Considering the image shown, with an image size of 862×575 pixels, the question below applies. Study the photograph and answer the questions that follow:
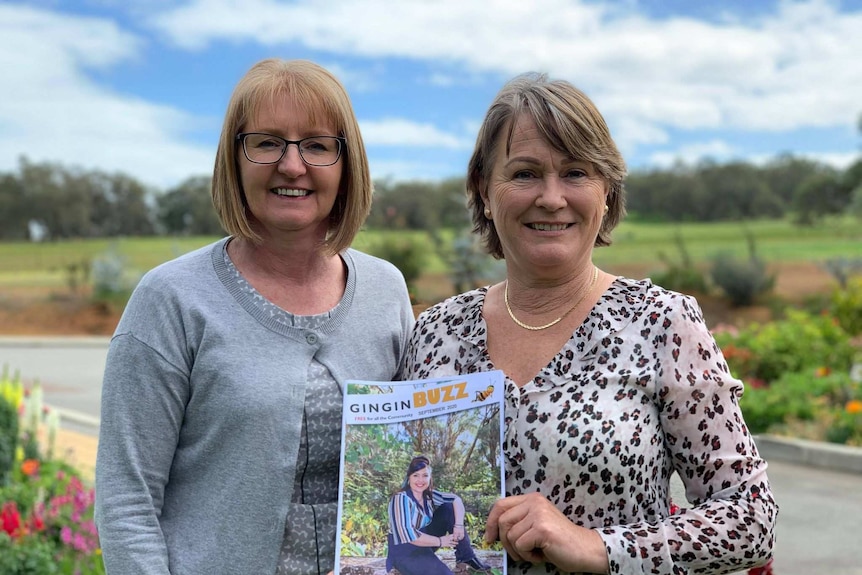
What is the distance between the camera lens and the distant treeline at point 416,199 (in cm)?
2759

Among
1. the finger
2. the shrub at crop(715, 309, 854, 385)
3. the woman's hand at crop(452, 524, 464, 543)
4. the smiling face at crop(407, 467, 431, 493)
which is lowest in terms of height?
the shrub at crop(715, 309, 854, 385)

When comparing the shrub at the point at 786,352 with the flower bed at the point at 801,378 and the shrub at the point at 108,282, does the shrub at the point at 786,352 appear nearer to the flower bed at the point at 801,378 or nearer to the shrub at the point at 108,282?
the flower bed at the point at 801,378

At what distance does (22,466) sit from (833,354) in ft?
33.6

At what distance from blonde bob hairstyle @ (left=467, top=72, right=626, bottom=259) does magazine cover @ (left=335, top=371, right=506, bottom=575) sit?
0.54 metres

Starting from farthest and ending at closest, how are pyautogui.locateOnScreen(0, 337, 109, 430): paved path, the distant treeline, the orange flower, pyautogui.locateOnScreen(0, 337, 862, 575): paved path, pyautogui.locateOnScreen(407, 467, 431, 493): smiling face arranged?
the distant treeline < pyautogui.locateOnScreen(0, 337, 109, 430): paved path < the orange flower < pyautogui.locateOnScreen(0, 337, 862, 575): paved path < pyautogui.locateOnScreen(407, 467, 431, 493): smiling face

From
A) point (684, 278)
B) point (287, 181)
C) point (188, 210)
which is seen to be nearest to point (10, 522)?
point (287, 181)

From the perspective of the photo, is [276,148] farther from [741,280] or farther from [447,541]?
[741,280]

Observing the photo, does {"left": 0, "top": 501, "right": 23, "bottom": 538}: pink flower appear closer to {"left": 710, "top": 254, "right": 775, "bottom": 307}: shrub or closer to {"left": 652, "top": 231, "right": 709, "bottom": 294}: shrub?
{"left": 652, "top": 231, "right": 709, "bottom": 294}: shrub

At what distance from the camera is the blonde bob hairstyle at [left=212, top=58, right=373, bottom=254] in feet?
7.21

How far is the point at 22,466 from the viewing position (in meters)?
6.75

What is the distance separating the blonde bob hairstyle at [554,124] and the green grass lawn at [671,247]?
19.8 meters

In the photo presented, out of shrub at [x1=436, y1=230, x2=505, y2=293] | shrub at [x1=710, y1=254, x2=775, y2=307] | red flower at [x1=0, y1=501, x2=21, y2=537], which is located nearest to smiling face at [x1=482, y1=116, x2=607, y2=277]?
red flower at [x1=0, y1=501, x2=21, y2=537]

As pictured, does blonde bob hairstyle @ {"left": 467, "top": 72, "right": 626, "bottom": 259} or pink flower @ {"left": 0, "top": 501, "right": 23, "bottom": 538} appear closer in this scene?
blonde bob hairstyle @ {"left": 467, "top": 72, "right": 626, "bottom": 259}

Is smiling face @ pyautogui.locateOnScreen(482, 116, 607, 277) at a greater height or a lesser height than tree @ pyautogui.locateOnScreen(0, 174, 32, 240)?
lesser
